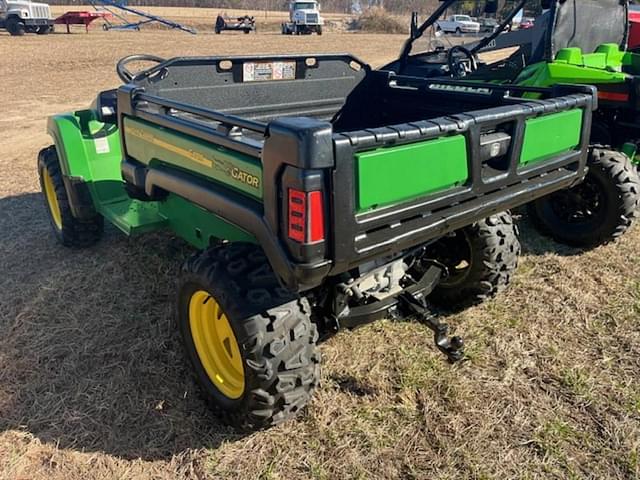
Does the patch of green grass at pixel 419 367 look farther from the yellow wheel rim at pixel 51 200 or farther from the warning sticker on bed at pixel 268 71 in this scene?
the yellow wheel rim at pixel 51 200

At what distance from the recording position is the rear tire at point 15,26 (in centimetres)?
2505

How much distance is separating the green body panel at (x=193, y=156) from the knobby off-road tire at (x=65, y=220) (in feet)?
3.51

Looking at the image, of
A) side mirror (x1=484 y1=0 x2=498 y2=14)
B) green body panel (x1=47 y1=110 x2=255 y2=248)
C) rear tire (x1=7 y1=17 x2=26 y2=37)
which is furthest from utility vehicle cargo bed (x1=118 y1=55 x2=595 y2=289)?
rear tire (x1=7 y1=17 x2=26 y2=37)

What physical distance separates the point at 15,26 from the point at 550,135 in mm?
28423

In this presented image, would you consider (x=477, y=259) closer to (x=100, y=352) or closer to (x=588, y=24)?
(x=100, y=352)

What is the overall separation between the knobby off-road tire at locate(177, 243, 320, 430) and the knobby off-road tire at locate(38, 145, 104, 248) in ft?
6.03

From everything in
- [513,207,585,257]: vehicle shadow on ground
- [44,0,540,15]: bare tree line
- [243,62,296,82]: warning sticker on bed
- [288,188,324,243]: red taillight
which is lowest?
[513,207,585,257]: vehicle shadow on ground

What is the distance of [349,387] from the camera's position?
8.74 feet

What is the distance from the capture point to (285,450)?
7.58 feet

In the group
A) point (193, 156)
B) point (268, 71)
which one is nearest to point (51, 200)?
point (268, 71)

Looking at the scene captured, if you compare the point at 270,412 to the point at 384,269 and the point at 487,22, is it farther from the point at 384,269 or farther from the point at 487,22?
the point at 487,22

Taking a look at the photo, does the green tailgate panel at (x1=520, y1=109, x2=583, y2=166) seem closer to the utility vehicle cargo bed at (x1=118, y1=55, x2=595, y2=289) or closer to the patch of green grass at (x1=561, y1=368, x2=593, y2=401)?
the utility vehicle cargo bed at (x1=118, y1=55, x2=595, y2=289)

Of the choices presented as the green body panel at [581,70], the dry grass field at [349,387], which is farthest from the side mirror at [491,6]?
the dry grass field at [349,387]

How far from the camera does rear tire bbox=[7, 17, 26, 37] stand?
2505 cm
